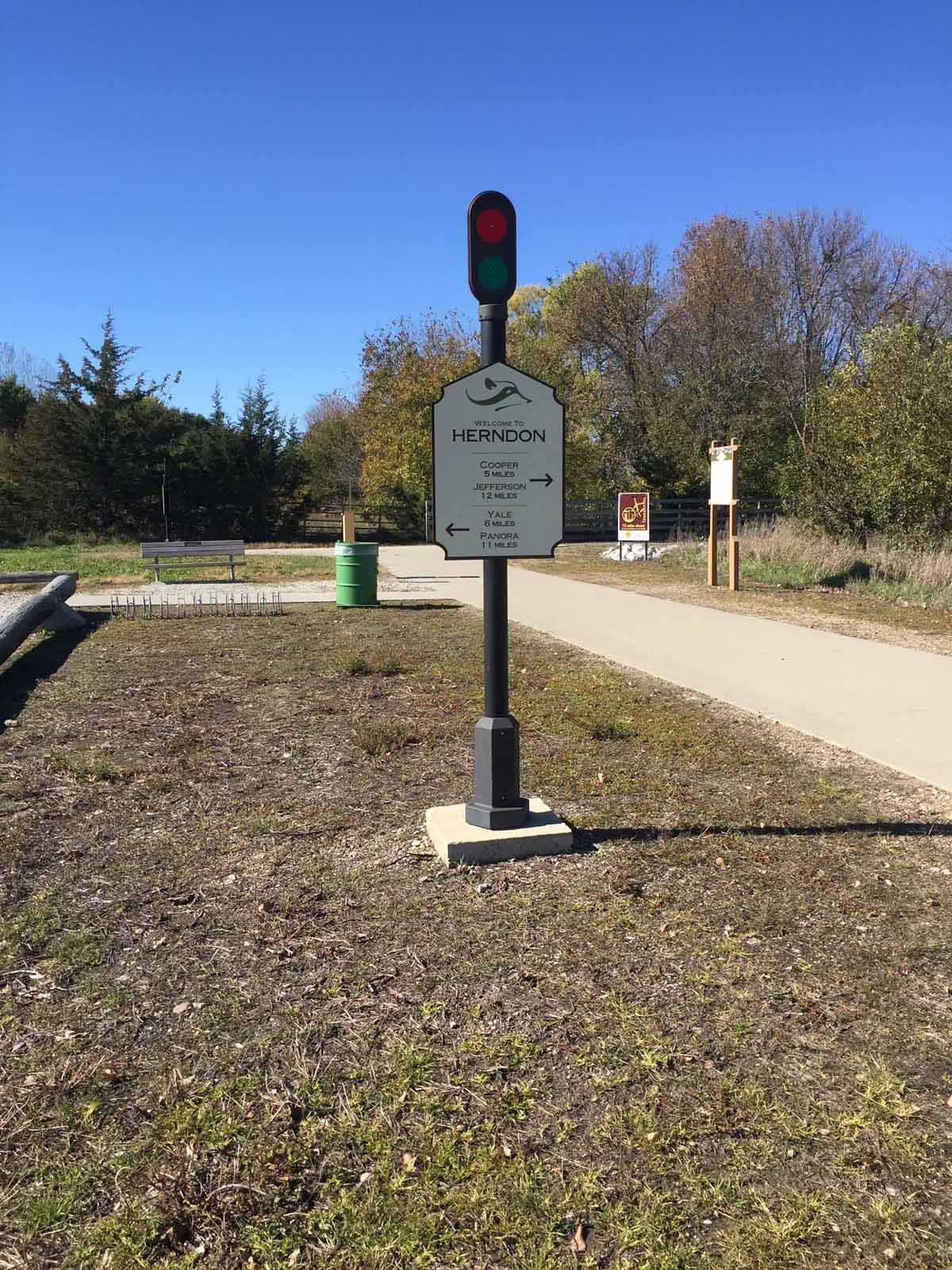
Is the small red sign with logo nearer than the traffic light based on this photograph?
No

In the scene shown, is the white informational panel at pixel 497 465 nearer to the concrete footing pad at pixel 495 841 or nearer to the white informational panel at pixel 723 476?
the concrete footing pad at pixel 495 841

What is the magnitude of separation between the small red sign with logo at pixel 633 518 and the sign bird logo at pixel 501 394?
18158 millimetres

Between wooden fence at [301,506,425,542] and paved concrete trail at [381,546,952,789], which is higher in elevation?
wooden fence at [301,506,425,542]

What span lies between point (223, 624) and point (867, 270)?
31912mm

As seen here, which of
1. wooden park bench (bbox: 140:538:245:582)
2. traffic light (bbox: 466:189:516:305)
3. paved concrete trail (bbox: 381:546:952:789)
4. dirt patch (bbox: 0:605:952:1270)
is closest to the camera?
dirt patch (bbox: 0:605:952:1270)

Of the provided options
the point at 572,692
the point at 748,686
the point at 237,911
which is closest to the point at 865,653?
the point at 748,686

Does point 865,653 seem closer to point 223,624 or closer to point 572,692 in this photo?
point 572,692

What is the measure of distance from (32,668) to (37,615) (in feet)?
4.61

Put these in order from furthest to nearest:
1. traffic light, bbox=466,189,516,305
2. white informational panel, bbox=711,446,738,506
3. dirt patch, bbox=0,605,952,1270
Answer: white informational panel, bbox=711,446,738,506, traffic light, bbox=466,189,516,305, dirt patch, bbox=0,605,952,1270

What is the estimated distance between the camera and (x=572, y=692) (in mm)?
7473

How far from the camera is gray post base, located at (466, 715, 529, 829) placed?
13.9 ft

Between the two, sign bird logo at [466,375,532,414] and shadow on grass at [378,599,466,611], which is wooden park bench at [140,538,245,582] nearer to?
shadow on grass at [378,599,466,611]

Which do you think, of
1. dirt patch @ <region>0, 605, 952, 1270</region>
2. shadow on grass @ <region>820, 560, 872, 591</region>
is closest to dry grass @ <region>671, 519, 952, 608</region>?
shadow on grass @ <region>820, 560, 872, 591</region>

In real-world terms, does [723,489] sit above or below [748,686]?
above
